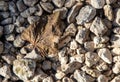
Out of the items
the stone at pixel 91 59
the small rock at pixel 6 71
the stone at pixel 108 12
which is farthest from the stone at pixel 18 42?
the stone at pixel 108 12

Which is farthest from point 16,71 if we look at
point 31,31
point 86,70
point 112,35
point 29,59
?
point 112,35

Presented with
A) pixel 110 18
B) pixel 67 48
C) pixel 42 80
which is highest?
pixel 110 18

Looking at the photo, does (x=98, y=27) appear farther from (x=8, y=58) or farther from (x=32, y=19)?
(x=8, y=58)

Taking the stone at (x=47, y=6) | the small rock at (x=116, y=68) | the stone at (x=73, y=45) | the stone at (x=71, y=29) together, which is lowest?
the small rock at (x=116, y=68)

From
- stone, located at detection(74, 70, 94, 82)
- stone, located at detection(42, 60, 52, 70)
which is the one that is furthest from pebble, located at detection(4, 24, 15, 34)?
stone, located at detection(74, 70, 94, 82)

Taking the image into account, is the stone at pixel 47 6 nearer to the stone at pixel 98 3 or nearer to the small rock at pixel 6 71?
the stone at pixel 98 3

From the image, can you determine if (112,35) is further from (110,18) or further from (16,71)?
(16,71)
